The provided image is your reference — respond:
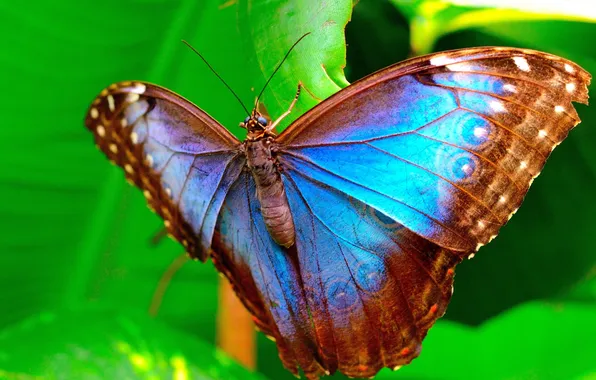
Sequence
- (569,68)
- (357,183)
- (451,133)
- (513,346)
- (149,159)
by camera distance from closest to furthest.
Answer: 1. (569,68)
2. (451,133)
3. (357,183)
4. (149,159)
5. (513,346)

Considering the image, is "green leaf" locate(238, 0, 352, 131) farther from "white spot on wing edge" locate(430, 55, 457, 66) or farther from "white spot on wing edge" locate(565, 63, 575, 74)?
"white spot on wing edge" locate(565, 63, 575, 74)

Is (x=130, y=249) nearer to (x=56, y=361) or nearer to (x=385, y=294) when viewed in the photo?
(x=56, y=361)

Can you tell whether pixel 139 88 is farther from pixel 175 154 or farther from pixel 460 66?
pixel 460 66

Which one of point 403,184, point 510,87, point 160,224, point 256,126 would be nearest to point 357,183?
point 403,184

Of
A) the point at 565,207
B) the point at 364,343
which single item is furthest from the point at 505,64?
the point at 565,207

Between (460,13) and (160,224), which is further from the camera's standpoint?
(160,224)

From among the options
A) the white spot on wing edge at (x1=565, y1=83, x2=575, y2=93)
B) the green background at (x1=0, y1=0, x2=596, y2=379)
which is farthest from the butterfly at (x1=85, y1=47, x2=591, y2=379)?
the green background at (x1=0, y1=0, x2=596, y2=379)
